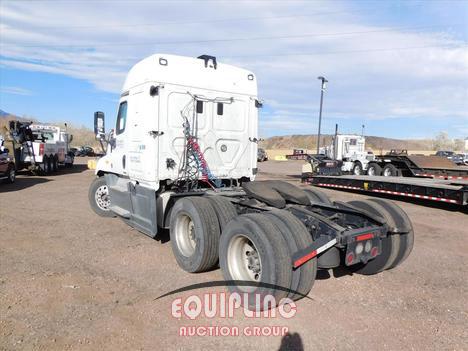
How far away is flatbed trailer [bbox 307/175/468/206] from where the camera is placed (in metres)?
10.3

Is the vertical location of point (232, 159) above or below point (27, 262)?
above

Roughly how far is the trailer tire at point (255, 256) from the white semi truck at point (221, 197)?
11mm

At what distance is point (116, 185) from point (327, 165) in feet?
40.8

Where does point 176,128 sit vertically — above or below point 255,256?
above

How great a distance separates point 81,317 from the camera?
12.7 feet

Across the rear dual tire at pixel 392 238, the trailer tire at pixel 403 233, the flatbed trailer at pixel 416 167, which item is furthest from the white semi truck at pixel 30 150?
the trailer tire at pixel 403 233

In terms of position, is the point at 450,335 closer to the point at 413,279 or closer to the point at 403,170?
the point at 413,279

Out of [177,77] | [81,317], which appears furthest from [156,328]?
[177,77]

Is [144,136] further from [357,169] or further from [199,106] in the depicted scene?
[357,169]

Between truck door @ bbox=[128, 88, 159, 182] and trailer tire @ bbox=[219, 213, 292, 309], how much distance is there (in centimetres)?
205

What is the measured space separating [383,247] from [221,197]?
223 cm

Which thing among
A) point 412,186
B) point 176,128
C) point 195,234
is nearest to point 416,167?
point 412,186

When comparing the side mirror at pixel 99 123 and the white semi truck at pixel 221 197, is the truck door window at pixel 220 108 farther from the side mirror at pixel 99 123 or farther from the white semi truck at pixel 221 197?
the side mirror at pixel 99 123

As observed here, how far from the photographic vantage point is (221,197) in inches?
217
